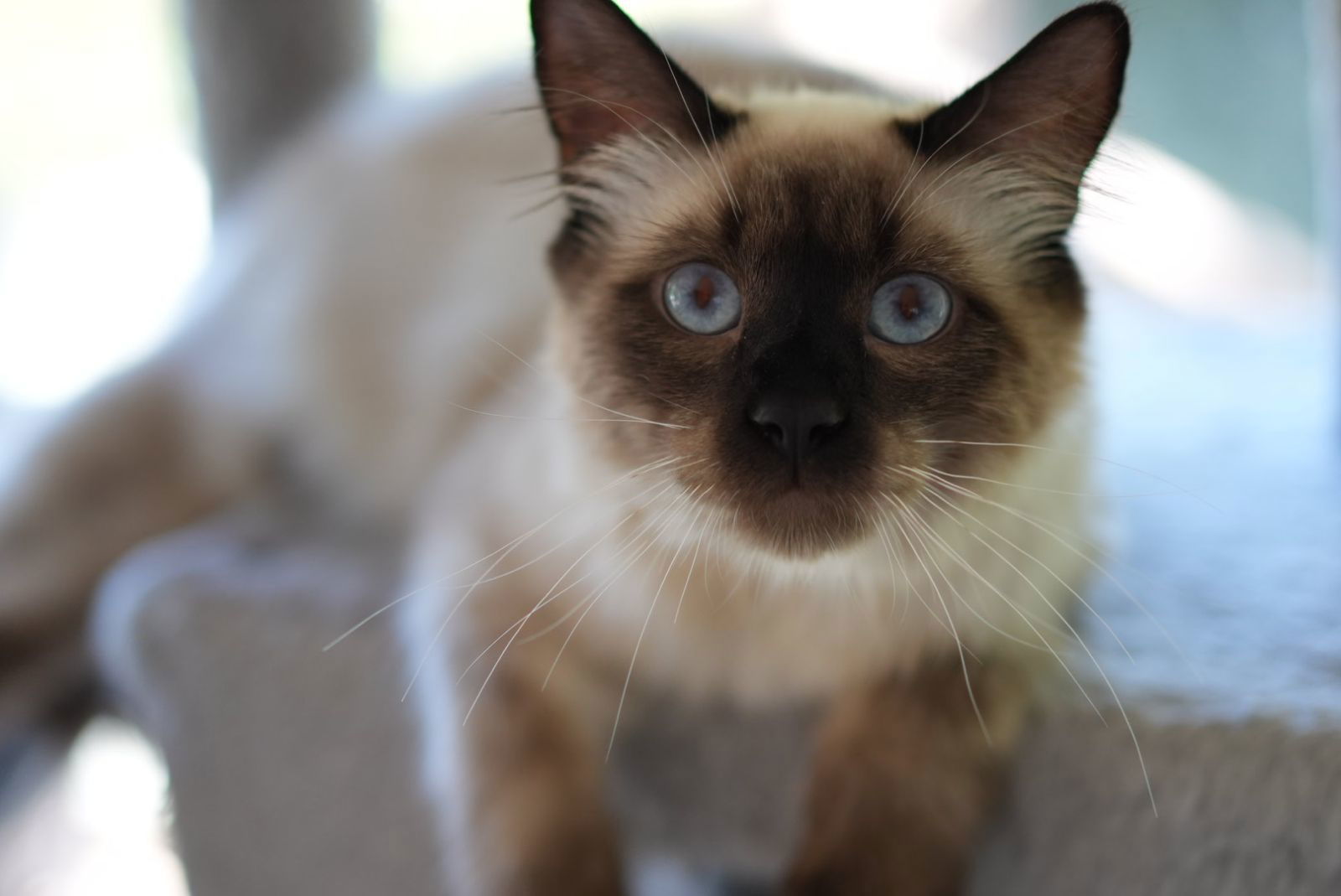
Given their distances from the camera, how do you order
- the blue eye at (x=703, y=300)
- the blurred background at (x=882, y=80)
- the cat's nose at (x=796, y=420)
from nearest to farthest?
the cat's nose at (x=796, y=420) < the blue eye at (x=703, y=300) < the blurred background at (x=882, y=80)

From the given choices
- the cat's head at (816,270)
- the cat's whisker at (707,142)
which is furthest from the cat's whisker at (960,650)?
the cat's whisker at (707,142)

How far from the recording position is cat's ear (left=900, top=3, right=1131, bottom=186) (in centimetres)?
82

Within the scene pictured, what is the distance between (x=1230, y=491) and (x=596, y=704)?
3.12 feet

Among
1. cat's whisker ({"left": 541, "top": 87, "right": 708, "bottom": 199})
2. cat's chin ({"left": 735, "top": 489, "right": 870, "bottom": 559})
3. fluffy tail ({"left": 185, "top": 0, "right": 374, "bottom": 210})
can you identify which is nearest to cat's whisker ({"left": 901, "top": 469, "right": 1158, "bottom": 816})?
cat's chin ({"left": 735, "top": 489, "right": 870, "bottom": 559})

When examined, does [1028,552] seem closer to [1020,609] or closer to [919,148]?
[1020,609]

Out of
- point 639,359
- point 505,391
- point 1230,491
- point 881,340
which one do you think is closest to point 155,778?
point 505,391

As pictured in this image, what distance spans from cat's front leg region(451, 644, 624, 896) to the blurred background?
0.56 meters

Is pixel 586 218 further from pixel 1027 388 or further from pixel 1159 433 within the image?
pixel 1159 433

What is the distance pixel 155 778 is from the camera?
186 centimetres

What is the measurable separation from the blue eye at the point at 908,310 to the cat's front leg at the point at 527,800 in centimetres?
53

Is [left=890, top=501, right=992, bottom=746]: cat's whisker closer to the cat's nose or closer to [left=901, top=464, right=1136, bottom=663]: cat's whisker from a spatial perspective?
[left=901, top=464, right=1136, bottom=663]: cat's whisker

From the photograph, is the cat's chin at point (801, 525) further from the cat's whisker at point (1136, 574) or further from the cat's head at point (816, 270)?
the cat's whisker at point (1136, 574)

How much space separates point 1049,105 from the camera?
2.89 feet

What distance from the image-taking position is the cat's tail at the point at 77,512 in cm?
177
